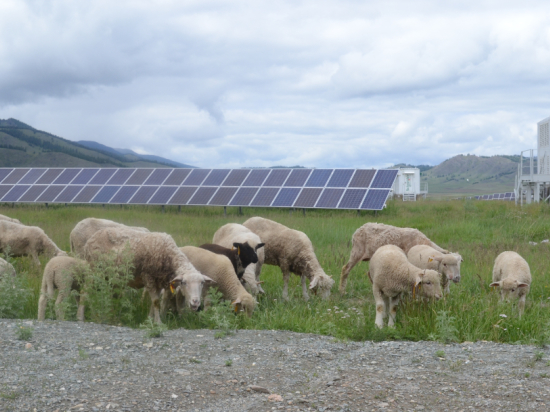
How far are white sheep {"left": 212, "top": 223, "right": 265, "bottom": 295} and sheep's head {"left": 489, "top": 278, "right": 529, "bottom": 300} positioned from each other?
3907mm

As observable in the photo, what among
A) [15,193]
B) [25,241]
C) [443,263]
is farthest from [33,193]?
[443,263]

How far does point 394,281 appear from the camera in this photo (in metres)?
7.69

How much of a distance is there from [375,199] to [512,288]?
14.6m

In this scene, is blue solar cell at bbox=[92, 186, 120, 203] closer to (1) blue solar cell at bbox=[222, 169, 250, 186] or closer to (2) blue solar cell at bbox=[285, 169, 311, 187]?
(1) blue solar cell at bbox=[222, 169, 250, 186]

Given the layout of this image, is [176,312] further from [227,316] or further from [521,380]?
[521,380]

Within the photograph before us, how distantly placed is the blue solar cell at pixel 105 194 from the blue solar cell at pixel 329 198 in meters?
10.7

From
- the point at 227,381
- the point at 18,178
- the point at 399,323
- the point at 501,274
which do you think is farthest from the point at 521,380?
the point at 18,178

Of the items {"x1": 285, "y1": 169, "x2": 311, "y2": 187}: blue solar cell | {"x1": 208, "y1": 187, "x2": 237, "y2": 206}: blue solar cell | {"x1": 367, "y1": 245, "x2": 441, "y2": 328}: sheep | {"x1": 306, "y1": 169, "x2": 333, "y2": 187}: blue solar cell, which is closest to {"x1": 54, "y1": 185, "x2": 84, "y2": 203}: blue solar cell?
{"x1": 208, "y1": 187, "x2": 237, "y2": 206}: blue solar cell

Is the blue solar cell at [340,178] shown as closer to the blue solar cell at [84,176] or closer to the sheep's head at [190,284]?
the blue solar cell at [84,176]

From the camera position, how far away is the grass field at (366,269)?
7066 mm

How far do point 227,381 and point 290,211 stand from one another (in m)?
18.6

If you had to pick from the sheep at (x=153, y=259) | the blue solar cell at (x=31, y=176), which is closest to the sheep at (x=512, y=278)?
the sheep at (x=153, y=259)

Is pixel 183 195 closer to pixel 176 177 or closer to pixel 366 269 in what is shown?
pixel 176 177

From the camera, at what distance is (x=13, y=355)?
548 centimetres
